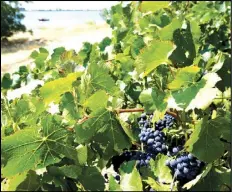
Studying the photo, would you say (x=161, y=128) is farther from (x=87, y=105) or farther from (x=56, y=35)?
(x=56, y=35)

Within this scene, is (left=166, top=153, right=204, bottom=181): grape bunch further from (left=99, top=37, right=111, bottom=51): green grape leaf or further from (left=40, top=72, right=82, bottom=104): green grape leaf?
(left=99, top=37, right=111, bottom=51): green grape leaf

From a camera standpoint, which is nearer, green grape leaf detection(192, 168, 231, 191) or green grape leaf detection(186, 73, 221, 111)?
green grape leaf detection(186, 73, 221, 111)

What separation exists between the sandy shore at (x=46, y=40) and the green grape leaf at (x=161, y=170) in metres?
10.3

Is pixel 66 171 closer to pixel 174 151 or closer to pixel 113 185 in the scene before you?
pixel 113 185

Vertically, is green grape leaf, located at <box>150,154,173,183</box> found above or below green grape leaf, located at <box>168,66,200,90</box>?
below

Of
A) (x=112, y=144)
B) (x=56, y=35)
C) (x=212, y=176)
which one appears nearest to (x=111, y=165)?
(x=112, y=144)

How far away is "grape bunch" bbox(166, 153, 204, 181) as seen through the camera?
38.9 inches

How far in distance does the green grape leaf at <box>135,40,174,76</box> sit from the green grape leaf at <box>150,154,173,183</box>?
0.20 m

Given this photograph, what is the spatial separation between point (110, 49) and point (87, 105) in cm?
104

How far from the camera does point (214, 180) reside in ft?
3.27

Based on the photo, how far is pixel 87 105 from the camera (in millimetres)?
975

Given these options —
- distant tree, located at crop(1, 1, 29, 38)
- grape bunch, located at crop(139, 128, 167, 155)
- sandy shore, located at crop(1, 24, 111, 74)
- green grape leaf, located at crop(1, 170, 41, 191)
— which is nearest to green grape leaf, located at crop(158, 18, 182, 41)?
grape bunch, located at crop(139, 128, 167, 155)

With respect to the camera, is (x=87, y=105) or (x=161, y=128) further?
(x=161, y=128)

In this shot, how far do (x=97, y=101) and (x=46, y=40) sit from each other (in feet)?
45.0
